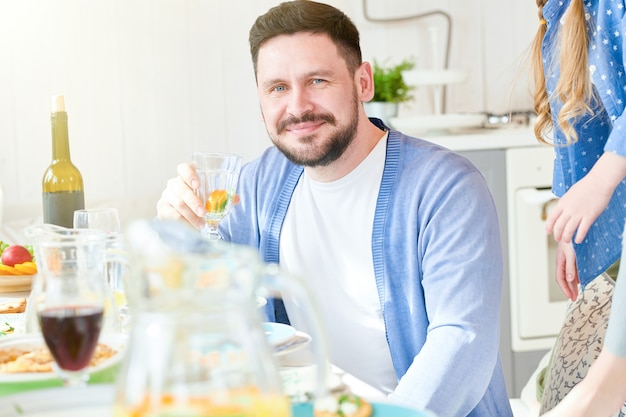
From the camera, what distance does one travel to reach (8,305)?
5.04 feet

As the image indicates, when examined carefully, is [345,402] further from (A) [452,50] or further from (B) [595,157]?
(A) [452,50]

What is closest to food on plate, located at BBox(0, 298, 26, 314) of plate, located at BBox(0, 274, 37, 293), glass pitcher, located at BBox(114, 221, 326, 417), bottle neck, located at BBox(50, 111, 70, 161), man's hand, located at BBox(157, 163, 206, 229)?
plate, located at BBox(0, 274, 37, 293)

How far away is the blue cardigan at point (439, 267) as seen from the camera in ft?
4.34

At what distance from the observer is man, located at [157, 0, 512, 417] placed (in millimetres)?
1469

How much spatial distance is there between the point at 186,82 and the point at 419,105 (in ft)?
3.08

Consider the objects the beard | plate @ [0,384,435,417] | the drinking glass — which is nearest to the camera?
plate @ [0,384,435,417]

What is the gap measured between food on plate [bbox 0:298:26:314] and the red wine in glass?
736mm

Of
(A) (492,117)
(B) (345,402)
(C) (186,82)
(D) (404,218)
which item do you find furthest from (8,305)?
(A) (492,117)

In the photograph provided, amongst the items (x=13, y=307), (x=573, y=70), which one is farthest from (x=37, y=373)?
(x=573, y=70)

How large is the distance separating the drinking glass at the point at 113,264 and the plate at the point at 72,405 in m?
0.18

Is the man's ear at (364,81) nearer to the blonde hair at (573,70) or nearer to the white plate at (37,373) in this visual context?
the blonde hair at (573,70)

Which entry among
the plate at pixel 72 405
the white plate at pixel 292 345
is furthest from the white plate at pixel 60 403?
the white plate at pixel 292 345

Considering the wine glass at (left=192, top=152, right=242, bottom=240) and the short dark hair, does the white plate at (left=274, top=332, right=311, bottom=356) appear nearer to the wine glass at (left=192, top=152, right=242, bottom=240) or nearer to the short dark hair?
the wine glass at (left=192, top=152, right=242, bottom=240)

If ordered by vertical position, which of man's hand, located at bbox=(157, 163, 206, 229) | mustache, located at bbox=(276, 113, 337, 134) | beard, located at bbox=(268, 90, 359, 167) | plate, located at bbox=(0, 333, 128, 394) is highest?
mustache, located at bbox=(276, 113, 337, 134)
